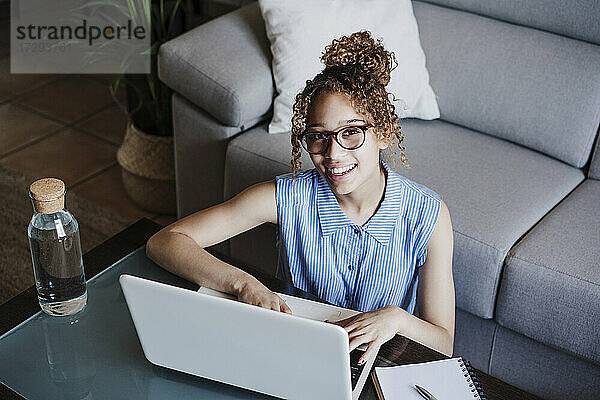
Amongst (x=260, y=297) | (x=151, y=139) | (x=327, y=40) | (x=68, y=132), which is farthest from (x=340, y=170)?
(x=68, y=132)

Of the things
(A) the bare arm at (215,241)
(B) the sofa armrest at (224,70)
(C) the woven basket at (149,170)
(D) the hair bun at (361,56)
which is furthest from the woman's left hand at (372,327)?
(C) the woven basket at (149,170)

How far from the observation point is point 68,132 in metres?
3.05

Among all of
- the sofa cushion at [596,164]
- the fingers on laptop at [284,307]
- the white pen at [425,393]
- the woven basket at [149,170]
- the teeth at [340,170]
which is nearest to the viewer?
the white pen at [425,393]

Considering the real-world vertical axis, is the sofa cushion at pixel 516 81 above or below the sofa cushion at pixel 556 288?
above

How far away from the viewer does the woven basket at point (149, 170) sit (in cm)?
250

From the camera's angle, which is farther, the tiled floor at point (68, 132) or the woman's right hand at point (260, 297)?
the tiled floor at point (68, 132)

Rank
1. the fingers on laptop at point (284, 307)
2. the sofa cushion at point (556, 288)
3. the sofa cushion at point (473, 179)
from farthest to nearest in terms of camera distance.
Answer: the sofa cushion at point (473, 179), the sofa cushion at point (556, 288), the fingers on laptop at point (284, 307)

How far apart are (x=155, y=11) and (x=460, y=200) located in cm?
127

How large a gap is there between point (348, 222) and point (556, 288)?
506 mm

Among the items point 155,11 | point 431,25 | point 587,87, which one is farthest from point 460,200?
point 155,11

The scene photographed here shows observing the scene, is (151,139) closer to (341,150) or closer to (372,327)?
(341,150)

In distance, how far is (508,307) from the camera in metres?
1.75

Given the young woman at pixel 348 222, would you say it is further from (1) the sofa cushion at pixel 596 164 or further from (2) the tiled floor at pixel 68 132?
(2) the tiled floor at pixel 68 132

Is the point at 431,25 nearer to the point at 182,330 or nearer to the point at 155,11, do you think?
the point at 155,11
